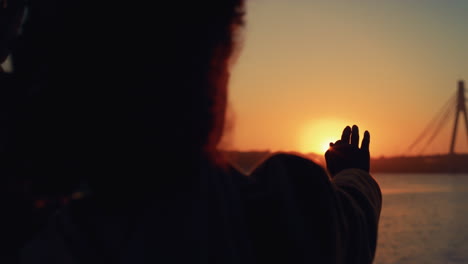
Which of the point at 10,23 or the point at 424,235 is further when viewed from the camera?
the point at 424,235

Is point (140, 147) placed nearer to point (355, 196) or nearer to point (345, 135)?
point (355, 196)

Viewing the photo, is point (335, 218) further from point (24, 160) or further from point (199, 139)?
point (24, 160)

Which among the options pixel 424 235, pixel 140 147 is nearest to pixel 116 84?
pixel 140 147

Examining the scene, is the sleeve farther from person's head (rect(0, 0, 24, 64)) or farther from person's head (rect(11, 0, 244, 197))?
person's head (rect(0, 0, 24, 64))

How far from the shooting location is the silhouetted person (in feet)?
1.03

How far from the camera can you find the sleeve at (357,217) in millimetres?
373

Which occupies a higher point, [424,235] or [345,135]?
[345,135]

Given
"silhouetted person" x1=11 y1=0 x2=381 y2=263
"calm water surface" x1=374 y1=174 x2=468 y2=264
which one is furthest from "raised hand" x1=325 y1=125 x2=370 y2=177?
"calm water surface" x1=374 y1=174 x2=468 y2=264

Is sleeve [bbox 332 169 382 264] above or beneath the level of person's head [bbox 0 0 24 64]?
beneath

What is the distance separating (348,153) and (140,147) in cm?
32

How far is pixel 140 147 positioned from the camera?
0.32m

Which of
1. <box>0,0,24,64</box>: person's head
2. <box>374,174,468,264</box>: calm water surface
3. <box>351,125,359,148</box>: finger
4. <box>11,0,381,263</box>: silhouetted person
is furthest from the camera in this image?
<box>374,174,468,264</box>: calm water surface

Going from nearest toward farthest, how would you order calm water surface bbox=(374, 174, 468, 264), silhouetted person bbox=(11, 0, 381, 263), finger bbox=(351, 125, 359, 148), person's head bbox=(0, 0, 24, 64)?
silhouetted person bbox=(11, 0, 381, 263)
person's head bbox=(0, 0, 24, 64)
finger bbox=(351, 125, 359, 148)
calm water surface bbox=(374, 174, 468, 264)

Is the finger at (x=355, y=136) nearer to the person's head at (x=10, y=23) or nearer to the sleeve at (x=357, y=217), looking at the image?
the sleeve at (x=357, y=217)
